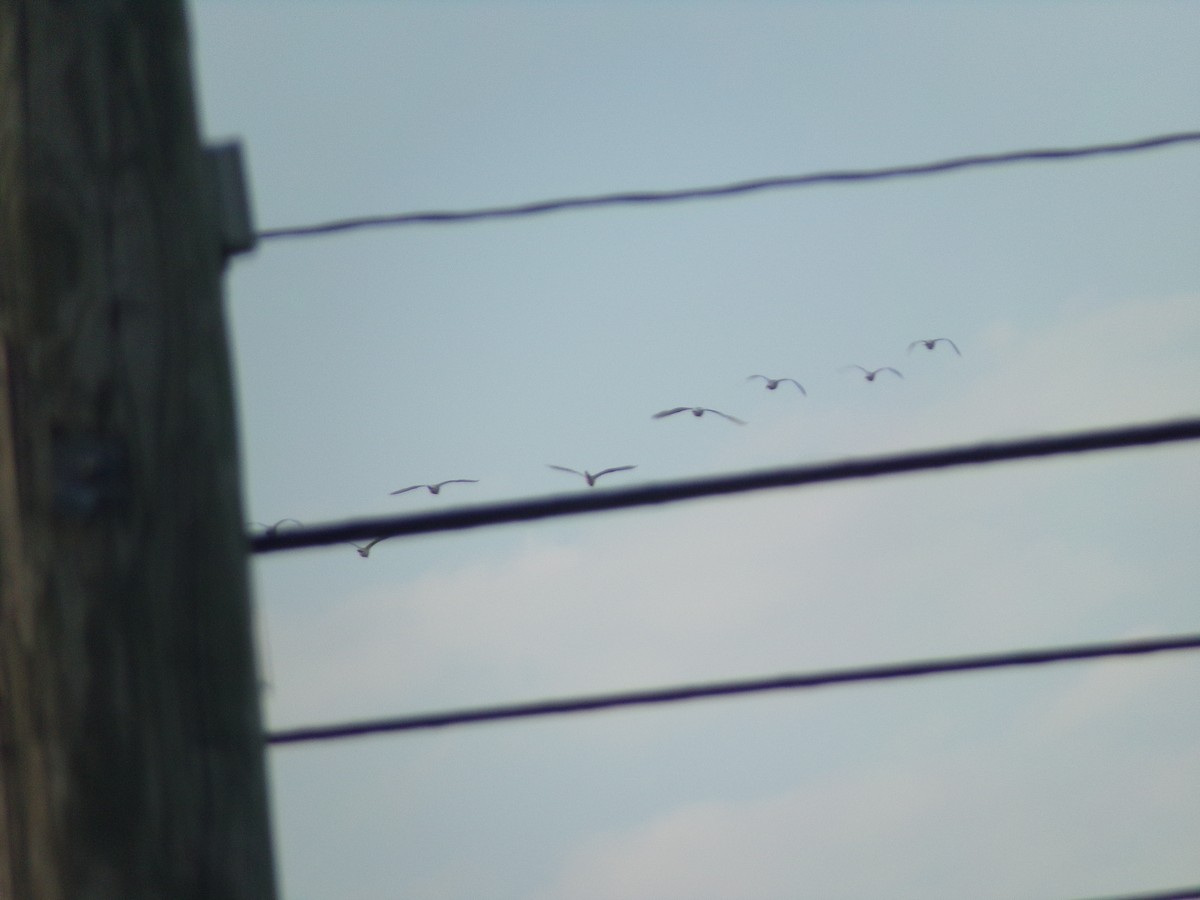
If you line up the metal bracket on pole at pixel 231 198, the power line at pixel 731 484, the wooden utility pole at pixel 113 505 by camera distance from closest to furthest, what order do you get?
the wooden utility pole at pixel 113 505, the metal bracket on pole at pixel 231 198, the power line at pixel 731 484

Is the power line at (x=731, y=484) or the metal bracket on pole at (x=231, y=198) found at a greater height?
the metal bracket on pole at (x=231, y=198)

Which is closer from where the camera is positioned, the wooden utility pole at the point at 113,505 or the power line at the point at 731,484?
the wooden utility pole at the point at 113,505

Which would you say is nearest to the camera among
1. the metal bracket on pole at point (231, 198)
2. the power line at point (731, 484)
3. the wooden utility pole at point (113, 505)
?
the wooden utility pole at point (113, 505)

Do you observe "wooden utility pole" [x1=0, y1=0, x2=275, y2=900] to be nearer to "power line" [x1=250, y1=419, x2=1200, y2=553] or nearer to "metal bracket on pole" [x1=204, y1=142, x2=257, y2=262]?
"metal bracket on pole" [x1=204, y1=142, x2=257, y2=262]

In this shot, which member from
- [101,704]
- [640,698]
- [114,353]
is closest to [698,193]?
[640,698]

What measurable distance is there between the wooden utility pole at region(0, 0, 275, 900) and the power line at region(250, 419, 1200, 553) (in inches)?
16.9

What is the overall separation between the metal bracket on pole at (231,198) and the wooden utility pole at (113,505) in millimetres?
68

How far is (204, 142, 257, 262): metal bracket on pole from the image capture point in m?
1.50

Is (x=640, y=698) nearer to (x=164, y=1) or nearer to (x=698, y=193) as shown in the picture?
(x=698, y=193)

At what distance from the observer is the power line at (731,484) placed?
1.79 metres

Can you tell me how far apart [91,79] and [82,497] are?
18.1 inches

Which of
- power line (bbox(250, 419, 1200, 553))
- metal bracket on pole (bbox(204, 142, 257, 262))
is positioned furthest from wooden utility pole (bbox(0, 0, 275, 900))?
power line (bbox(250, 419, 1200, 553))

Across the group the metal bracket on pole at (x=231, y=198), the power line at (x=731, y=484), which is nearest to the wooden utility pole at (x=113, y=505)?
the metal bracket on pole at (x=231, y=198)

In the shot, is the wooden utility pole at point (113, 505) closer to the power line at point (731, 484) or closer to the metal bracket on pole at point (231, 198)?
the metal bracket on pole at point (231, 198)
